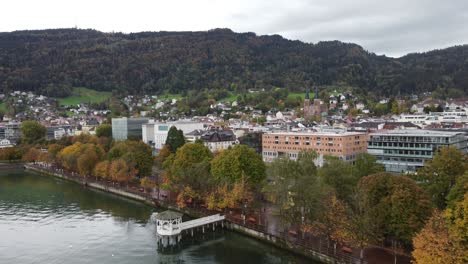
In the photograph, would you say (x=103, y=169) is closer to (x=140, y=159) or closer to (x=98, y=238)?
(x=140, y=159)

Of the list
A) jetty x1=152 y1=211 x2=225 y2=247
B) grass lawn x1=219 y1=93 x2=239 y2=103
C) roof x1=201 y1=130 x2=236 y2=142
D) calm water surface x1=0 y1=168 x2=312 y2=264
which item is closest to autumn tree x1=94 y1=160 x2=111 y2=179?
calm water surface x1=0 y1=168 x2=312 y2=264

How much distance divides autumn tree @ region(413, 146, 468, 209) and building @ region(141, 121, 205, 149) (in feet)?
211

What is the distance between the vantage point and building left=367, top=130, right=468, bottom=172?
5259 cm

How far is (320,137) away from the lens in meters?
67.2

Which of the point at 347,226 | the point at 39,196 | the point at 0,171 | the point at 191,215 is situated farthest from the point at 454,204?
the point at 0,171

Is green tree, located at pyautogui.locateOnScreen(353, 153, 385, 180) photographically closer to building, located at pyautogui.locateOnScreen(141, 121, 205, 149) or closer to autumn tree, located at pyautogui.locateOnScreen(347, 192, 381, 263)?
autumn tree, located at pyautogui.locateOnScreen(347, 192, 381, 263)

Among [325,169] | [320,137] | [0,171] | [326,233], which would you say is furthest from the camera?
[0,171]

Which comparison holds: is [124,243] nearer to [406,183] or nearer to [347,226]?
[347,226]

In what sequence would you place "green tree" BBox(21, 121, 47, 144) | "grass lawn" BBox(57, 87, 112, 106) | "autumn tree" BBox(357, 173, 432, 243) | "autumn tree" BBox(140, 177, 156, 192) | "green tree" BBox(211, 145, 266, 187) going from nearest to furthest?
1. "autumn tree" BBox(357, 173, 432, 243)
2. "green tree" BBox(211, 145, 266, 187)
3. "autumn tree" BBox(140, 177, 156, 192)
4. "green tree" BBox(21, 121, 47, 144)
5. "grass lawn" BBox(57, 87, 112, 106)

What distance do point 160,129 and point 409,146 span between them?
5752 centimetres

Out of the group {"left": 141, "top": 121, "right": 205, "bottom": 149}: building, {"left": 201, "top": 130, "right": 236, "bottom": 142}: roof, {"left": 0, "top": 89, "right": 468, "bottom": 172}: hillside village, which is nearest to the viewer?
{"left": 0, "top": 89, "right": 468, "bottom": 172}: hillside village

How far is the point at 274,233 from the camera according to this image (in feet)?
119

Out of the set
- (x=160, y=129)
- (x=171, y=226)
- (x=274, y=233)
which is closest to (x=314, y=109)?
(x=160, y=129)

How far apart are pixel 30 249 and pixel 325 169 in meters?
27.5
